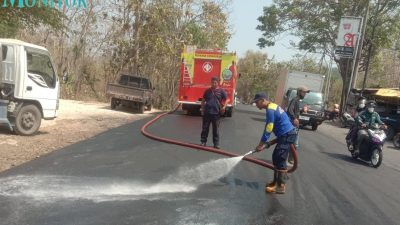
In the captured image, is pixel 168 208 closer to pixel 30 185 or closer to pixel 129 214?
pixel 129 214

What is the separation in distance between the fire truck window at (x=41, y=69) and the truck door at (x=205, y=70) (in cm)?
1004

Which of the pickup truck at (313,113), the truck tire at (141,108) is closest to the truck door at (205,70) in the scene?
the truck tire at (141,108)

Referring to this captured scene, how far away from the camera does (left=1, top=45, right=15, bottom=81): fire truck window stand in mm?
12094

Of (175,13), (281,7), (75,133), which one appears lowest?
(75,133)

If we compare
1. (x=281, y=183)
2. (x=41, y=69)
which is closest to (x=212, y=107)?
(x=41, y=69)

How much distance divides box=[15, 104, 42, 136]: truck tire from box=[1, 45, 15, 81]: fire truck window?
878 millimetres

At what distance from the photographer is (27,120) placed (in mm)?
12672

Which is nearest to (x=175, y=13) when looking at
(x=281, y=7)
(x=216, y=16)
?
(x=216, y=16)

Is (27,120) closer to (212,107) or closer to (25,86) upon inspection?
(25,86)

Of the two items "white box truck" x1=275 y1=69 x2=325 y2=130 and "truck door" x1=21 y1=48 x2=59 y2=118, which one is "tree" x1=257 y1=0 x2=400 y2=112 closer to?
"white box truck" x1=275 y1=69 x2=325 y2=130

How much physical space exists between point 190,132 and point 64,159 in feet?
21.4

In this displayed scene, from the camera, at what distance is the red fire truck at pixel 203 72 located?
22469 millimetres

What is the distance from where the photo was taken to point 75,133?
14.0 m

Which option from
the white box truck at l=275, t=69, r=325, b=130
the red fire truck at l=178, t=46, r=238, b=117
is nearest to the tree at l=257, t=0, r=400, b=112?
the white box truck at l=275, t=69, r=325, b=130
